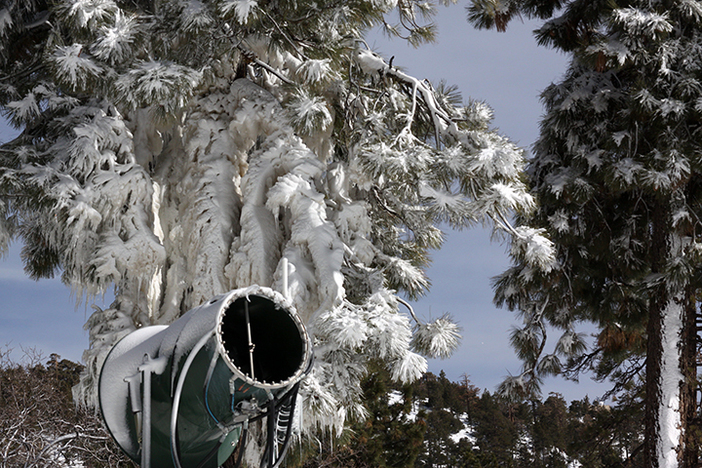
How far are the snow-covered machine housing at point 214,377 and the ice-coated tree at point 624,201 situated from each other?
19.2 ft

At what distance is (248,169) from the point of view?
6.05 m

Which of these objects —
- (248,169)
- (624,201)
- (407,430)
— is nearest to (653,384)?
(624,201)

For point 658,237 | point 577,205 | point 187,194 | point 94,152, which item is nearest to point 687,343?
point 658,237

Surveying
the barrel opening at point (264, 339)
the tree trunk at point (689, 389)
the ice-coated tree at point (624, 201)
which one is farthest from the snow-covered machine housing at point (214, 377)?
the tree trunk at point (689, 389)

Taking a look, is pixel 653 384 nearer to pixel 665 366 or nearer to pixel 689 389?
pixel 665 366

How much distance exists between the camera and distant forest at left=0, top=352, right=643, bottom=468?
23.5ft

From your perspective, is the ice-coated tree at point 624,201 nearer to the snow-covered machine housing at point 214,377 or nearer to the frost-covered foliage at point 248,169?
the frost-covered foliage at point 248,169

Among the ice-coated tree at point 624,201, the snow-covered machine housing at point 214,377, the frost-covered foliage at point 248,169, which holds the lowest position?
the snow-covered machine housing at point 214,377

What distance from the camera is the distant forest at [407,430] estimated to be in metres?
7.16

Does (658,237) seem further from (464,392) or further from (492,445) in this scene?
(464,392)

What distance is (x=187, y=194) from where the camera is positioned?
629 cm

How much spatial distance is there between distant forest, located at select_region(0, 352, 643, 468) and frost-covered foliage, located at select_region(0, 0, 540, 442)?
1197 mm

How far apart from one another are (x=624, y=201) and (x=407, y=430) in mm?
8991

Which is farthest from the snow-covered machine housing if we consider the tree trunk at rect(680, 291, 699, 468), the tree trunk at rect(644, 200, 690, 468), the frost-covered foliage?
the tree trunk at rect(680, 291, 699, 468)
